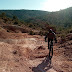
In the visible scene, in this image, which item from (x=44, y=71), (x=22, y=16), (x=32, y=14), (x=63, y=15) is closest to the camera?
(x=44, y=71)

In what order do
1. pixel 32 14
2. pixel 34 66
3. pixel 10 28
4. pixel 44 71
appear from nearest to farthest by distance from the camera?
1. pixel 44 71
2. pixel 34 66
3. pixel 10 28
4. pixel 32 14

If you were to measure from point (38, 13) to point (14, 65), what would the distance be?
156441mm

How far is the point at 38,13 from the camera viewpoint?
159375 millimetres

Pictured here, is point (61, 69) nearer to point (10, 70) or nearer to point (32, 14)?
point (10, 70)

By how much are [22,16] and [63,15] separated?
55124 mm

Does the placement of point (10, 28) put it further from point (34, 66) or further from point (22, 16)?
point (22, 16)

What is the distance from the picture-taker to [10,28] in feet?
97.6

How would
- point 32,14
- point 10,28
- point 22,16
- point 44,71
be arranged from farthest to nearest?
point 32,14 → point 22,16 → point 10,28 → point 44,71

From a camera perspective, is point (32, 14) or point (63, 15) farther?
point (32, 14)

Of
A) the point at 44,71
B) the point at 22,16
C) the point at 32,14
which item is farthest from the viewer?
the point at 32,14

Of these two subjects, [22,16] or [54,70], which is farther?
[22,16]

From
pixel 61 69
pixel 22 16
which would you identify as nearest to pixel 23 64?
pixel 61 69

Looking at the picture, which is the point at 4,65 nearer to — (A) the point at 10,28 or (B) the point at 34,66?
(B) the point at 34,66

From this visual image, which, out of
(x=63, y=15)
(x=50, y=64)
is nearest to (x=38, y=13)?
(x=63, y=15)
